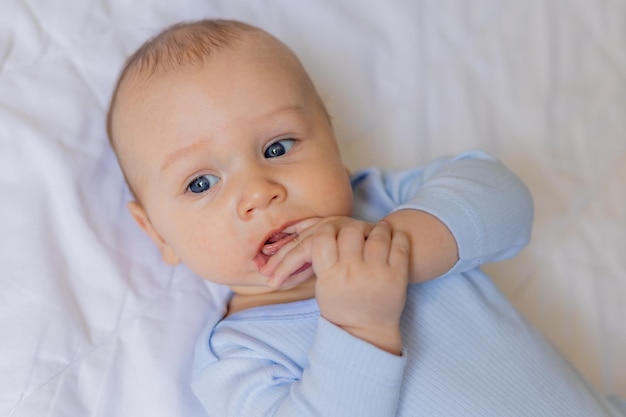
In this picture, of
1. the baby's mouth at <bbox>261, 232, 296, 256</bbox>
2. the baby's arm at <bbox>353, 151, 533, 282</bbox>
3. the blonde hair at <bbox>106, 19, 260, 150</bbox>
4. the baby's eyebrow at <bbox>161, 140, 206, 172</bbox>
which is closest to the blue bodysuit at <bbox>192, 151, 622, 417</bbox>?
the baby's arm at <bbox>353, 151, 533, 282</bbox>

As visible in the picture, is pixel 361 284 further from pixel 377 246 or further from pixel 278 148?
pixel 278 148

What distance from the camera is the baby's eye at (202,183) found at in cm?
103

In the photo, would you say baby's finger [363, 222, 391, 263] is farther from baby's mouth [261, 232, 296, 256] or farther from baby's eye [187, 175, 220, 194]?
baby's eye [187, 175, 220, 194]

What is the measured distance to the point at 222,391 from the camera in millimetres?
1010

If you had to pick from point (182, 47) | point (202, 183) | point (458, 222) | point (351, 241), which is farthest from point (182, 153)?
point (458, 222)

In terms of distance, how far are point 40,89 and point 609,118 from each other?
1.05m

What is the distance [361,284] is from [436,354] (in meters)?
0.19

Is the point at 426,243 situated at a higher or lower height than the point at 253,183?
lower

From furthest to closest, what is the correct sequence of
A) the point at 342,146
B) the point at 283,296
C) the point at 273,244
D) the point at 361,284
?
the point at 342,146
the point at 283,296
the point at 273,244
the point at 361,284

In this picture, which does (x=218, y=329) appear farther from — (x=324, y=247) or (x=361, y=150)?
(x=361, y=150)

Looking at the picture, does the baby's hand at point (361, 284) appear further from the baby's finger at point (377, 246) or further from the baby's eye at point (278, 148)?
the baby's eye at point (278, 148)

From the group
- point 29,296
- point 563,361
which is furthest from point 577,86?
point 29,296

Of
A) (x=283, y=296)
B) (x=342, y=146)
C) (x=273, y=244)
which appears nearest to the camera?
(x=273, y=244)

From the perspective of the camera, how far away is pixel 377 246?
92 centimetres
